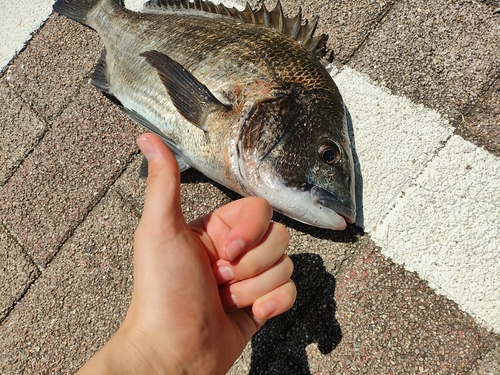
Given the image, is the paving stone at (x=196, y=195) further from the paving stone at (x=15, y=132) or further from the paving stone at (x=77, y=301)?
the paving stone at (x=15, y=132)

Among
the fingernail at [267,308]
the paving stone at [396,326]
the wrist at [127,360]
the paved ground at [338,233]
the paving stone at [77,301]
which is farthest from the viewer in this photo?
the paving stone at [77,301]

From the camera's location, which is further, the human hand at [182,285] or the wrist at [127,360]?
the human hand at [182,285]

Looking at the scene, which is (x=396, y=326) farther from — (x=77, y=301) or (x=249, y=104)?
(x=77, y=301)

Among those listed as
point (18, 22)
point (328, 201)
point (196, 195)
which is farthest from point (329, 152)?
point (18, 22)

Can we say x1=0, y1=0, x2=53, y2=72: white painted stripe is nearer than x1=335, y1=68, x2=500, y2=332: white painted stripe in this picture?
No

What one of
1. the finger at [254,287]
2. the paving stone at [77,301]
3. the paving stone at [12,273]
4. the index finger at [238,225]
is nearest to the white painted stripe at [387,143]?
the finger at [254,287]

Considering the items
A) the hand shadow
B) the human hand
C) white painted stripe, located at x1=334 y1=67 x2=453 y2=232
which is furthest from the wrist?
white painted stripe, located at x1=334 y1=67 x2=453 y2=232

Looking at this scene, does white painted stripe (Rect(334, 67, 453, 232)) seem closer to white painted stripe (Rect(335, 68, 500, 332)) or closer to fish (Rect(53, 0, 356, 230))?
white painted stripe (Rect(335, 68, 500, 332))
